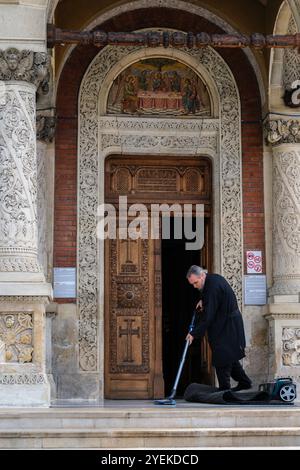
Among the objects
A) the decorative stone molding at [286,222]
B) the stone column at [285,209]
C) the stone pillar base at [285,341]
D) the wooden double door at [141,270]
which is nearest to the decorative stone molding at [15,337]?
the wooden double door at [141,270]

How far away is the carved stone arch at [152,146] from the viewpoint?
1518cm

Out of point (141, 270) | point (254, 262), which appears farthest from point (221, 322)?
point (141, 270)

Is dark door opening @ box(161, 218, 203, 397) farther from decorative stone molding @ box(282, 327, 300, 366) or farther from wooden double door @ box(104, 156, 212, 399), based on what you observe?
decorative stone molding @ box(282, 327, 300, 366)

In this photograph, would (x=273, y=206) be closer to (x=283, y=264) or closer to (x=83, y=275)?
(x=283, y=264)

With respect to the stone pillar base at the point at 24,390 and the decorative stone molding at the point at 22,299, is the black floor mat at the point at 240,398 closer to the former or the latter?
the stone pillar base at the point at 24,390

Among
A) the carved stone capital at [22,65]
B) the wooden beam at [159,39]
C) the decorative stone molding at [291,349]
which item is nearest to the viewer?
the carved stone capital at [22,65]

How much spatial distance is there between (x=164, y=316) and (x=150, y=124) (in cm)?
525

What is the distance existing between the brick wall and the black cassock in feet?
9.39

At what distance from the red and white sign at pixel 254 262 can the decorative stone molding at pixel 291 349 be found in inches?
46.8

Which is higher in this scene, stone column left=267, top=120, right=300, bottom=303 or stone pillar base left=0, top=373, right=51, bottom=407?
stone column left=267, top=120, right=300, bottom=303

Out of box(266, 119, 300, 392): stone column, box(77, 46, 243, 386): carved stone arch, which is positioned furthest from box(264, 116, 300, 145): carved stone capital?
box(77, 46, 243, 386): carved stone arch

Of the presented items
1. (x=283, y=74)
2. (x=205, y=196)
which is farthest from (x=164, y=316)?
(x=283, y=74)

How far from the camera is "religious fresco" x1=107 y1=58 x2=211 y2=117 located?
1575 centimetres

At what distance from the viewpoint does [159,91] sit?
52.0 ft
